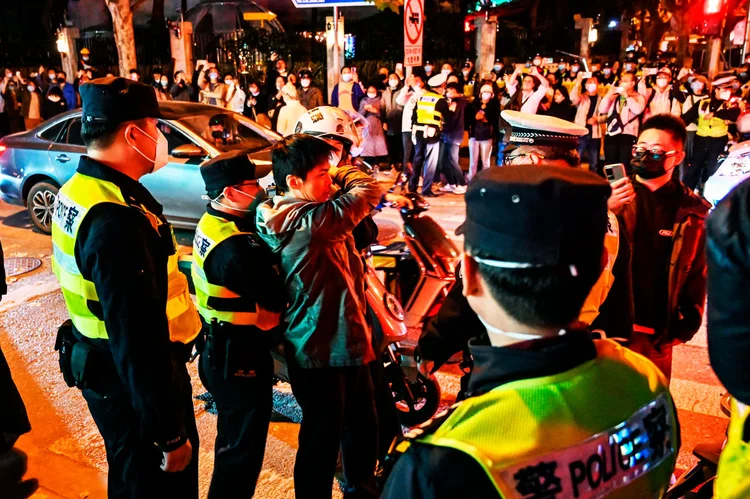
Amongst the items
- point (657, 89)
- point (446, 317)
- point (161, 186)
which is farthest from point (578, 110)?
point (446, 317)

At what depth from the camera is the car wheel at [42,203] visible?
829cm

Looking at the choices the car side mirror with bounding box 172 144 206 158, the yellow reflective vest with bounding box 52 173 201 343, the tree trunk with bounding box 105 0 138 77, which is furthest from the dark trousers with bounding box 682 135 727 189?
the tree trunk with bounding box 105 0 138 77

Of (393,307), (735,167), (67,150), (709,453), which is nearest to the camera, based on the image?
(709,453)

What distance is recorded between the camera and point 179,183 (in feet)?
25.0

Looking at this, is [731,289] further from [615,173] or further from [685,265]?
[685,265]

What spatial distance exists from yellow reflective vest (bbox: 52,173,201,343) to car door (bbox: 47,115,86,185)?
623 centimetres

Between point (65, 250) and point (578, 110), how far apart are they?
1073 centimetres

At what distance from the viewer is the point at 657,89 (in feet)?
35.3

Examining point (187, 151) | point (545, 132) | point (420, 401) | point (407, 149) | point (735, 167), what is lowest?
point (420, 401)

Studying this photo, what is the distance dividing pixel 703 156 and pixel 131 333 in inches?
392

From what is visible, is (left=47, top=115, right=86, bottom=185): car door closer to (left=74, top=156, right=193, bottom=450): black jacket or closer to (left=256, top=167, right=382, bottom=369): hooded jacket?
(left=256, top=167, right=382, bottom=369): hooded jacket

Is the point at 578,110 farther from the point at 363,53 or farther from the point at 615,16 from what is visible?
the point at 615,16

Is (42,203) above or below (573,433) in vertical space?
below

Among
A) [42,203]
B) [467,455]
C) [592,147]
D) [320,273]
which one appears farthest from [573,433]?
[592,147]
